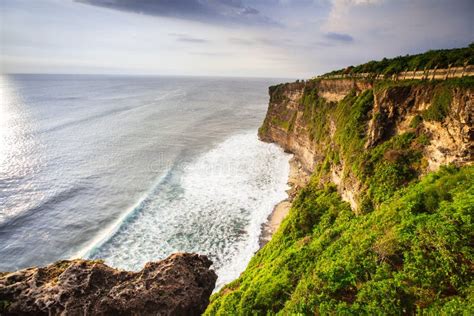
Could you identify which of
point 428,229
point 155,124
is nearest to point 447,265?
point 428,229

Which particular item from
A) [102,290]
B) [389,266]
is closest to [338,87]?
[389,266]

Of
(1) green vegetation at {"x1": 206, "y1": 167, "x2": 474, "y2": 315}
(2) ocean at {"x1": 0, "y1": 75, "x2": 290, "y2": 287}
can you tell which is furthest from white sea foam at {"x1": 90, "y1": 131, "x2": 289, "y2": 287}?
(1) green vegetation at {"x1": 206, "y1": 167, "x2": 474, "y2": 315}

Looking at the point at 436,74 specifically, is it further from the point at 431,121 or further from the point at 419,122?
the point at 431,121

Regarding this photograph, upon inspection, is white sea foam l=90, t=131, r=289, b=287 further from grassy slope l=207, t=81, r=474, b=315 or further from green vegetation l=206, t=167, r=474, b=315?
green vegetation l=206, t=167, r=474, b=315

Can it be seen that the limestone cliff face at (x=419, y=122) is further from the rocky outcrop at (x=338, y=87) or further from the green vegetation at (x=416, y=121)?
the rocky outcrop at (x=338, y=87)

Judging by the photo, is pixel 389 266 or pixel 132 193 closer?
pixel 389 266

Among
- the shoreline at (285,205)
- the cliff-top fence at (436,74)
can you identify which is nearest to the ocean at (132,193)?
the shoreline at (285,205)

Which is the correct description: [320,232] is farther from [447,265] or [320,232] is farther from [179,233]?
[179,233]
